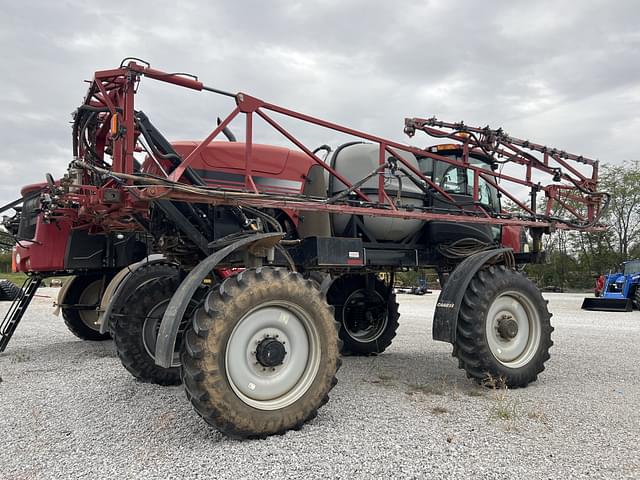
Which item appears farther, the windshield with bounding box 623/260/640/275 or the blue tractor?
the windshield with bounding box 623/260/640/275

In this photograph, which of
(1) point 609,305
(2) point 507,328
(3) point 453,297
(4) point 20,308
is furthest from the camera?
(1) point 609,305

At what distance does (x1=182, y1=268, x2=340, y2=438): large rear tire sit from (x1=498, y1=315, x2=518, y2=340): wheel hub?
7.40 feet

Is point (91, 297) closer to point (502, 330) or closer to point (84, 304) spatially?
point (84, 304)

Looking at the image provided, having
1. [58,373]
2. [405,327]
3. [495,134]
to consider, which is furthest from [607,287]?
[58,373]

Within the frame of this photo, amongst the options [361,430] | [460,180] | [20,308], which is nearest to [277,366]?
[361,430]

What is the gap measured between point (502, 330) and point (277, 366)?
2732 mm

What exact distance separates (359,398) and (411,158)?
2913 mm

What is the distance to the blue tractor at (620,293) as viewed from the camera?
1669 cm

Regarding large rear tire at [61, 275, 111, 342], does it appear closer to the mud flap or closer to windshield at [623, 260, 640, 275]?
the mud flap

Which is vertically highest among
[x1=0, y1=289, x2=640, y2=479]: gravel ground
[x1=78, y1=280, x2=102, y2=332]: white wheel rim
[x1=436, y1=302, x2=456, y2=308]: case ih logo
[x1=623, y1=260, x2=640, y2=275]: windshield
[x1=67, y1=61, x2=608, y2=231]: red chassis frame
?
[x1=67, y1=61, x2=608, y2=231]: red chassis frame

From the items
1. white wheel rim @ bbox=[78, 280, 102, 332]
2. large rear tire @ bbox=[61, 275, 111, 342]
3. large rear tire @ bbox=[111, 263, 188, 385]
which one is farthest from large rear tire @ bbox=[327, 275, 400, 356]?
white wheel rim @ bbox=[78, 280, 102, 332]

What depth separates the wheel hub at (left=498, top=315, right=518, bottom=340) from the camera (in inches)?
215

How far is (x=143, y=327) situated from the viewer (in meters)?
5.46

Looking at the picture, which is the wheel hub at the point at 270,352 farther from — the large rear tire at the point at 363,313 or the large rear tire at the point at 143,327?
the large rear tire at the point at 363,313
